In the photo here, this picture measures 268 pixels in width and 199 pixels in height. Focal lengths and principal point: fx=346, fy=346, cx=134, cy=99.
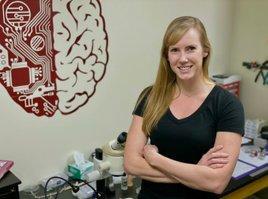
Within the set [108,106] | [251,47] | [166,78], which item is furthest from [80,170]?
[251,47]

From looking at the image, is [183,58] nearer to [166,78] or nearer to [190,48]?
[190,48]

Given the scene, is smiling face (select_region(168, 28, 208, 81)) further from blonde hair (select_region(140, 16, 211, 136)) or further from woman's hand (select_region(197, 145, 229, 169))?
woman's hand (select_region(197, 145, 229, 169))

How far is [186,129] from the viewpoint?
141 centimetres

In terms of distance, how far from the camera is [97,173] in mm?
1979

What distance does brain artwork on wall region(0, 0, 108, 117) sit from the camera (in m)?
1.83

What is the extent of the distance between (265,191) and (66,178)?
1.75 m

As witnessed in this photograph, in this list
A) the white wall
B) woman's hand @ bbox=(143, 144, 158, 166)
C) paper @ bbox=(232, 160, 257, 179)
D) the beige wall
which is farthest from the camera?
the beige wall

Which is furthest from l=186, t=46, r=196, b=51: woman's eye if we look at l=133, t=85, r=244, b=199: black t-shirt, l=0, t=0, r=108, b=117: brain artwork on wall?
l=0, t=0, r=108, b=117: brain artwork on wall

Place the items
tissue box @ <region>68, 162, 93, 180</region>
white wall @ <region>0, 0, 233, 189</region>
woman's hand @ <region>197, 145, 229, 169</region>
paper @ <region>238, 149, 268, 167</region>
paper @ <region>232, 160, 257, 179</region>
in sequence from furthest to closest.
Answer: paper @ <region>238, 149, 268, 167</region> → paper @ <region>232, 160, 257, 179</region> → tissue box @ <region>68, 162, 93, 180</region> → white wall @ <region>0, 0, 233, 189</region> → woman's hand @ <region>197, 145, 229, 169</region>

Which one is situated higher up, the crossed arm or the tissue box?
the crossed arm

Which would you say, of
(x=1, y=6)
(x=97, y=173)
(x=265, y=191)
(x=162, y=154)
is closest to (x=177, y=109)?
(x=162, y=154)

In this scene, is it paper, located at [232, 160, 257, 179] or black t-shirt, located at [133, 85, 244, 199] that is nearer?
black t-shirt, located at [133, 85, 244, 199]

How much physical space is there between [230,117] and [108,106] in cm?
108

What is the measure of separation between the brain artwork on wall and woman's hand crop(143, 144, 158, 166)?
76cm
